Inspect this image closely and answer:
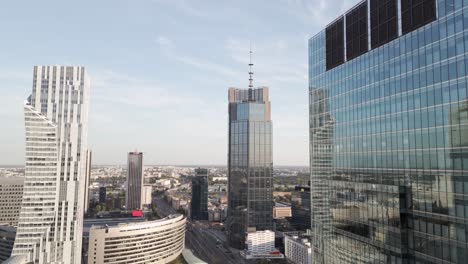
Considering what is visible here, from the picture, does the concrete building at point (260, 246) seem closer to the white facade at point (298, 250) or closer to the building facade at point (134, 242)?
the white facade at point (298, 250)

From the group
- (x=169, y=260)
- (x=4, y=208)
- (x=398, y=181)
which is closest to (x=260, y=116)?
(x=169, y=260)

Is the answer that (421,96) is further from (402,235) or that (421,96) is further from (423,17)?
(402,235)

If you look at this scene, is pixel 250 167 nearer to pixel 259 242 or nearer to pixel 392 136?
pixel 259 242

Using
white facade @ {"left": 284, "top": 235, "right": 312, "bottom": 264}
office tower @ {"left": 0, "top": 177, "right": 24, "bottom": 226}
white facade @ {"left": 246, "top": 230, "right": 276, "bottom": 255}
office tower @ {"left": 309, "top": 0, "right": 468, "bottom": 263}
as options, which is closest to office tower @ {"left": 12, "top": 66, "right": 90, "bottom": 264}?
office tower @ {"left": 309, "top": 0, "right": 468, "bottom": 263}

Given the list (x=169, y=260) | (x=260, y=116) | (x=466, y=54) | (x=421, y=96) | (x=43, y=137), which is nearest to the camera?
(x=466, y=54)

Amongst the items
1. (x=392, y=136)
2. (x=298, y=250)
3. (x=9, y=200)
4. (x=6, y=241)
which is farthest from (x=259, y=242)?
(x=9, y=200)

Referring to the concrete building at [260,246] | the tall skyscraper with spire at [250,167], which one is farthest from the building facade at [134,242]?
the tall skyscraper with spire at [250,167]
